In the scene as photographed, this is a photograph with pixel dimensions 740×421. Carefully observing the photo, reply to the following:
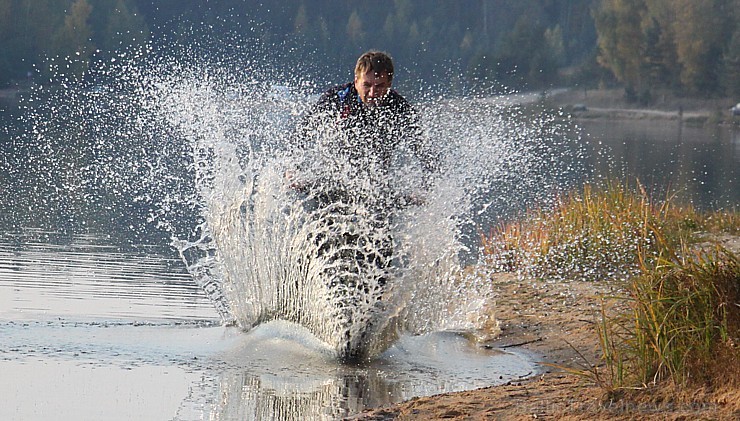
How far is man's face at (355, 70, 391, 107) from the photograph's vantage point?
813 cm

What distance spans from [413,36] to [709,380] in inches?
4348

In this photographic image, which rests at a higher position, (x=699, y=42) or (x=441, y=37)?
(x=441, y=37)

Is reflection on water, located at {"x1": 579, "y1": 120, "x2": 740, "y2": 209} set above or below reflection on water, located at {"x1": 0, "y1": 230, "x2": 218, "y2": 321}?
above

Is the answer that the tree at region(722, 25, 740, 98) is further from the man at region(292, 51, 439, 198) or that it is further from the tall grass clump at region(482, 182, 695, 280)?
the man at region(292, 51, 439, 198)

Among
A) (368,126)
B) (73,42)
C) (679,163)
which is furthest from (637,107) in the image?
(368,126)

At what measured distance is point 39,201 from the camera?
1750 centimetres

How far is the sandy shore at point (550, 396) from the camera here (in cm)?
575

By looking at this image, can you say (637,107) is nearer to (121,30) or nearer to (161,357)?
(121,30)

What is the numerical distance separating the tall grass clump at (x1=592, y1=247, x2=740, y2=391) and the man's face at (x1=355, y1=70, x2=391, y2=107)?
7.79 feet

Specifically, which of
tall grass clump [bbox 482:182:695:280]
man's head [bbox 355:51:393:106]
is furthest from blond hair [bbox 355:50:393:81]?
tall grass clump [bbox 482:182:695:280]

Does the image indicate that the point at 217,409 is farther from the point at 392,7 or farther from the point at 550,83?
the point at 392,7

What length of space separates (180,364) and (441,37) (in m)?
116

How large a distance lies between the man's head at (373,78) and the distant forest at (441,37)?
214ft

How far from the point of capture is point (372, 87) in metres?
8.15
